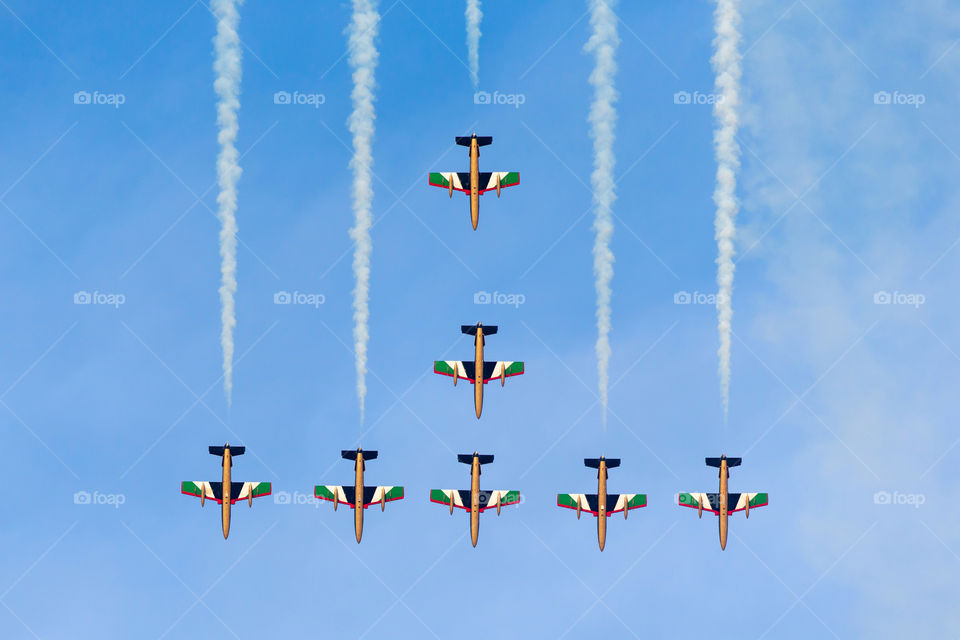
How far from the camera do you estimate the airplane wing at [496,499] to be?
137 m

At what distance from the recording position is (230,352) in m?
127

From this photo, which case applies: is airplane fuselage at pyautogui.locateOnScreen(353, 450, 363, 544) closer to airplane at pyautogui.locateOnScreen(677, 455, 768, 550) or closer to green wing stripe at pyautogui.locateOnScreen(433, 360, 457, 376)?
green wing stripe at pyautogui.locateOnScreen(433, 360, 457, 376)

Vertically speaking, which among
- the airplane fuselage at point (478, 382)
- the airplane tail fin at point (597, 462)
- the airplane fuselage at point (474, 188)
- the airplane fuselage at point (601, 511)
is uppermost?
the airplane fuselage at point (474, 188)

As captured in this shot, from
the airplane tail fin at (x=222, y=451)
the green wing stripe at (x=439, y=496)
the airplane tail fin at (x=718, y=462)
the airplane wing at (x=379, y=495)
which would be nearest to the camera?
the airplane tail fin at (x=222, y=451)

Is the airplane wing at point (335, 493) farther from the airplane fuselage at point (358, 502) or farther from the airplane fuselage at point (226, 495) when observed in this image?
the airplane fuselage at point (226, 495)

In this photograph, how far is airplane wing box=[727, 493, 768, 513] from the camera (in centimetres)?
13825

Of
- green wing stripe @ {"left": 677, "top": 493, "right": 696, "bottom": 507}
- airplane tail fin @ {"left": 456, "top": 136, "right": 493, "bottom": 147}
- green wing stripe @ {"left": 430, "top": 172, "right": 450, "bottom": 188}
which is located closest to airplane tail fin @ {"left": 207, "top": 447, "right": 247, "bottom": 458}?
green wing stripe @ {"left": 430, "top": 172, "right": 450, "bottom": 188}

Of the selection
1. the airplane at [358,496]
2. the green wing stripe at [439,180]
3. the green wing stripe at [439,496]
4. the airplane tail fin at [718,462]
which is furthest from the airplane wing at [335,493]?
the airplane tail fin at [718,462]

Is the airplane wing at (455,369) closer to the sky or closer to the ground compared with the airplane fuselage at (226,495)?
closer to the sky

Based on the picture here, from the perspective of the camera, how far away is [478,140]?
131375 mm

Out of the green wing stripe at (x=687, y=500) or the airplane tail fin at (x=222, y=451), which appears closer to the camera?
the airplane tail fin at (x=222, y=451)

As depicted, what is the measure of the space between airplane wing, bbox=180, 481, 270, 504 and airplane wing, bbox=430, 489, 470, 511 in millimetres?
→ 12393

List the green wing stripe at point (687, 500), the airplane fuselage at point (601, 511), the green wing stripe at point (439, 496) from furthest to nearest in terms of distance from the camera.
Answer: the green wing stripe at point (439, 496), the green wing stripe at point (687, 500), the airplane fuselage at point (601, 511)

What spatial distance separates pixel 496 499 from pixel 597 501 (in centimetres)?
732
